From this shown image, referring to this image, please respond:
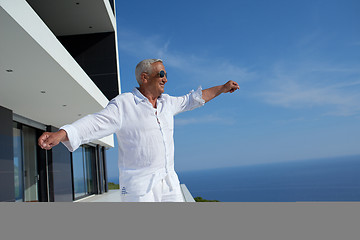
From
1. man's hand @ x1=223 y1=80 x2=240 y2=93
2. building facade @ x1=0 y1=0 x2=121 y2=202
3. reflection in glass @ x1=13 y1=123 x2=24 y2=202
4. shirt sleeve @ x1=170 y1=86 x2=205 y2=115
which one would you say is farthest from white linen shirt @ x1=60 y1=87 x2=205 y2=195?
reflection in glass @ x1=13 y1=123 x2=24 y2=202

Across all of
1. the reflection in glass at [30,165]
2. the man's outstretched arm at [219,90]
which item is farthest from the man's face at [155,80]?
the reflection in glass at [30,165]

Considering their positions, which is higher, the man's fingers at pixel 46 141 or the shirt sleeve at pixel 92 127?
the shirt sleeve at pixel 92 127

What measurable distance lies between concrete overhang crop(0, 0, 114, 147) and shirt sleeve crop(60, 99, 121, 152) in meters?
2.26

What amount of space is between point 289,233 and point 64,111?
8.58m

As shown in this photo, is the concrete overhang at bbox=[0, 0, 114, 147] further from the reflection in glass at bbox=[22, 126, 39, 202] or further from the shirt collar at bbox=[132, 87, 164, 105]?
the shirt collar at bbox=[132, 87, 164, 105]

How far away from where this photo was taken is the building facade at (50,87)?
433 cm

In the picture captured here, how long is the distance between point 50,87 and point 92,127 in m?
5.09

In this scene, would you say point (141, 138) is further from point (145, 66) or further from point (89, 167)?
point (89, 167)

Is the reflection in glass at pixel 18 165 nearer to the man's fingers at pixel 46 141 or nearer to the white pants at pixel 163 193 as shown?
the white pants at pixel 163 193

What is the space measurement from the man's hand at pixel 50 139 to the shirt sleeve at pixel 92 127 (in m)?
0.02

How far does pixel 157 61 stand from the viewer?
1896mm

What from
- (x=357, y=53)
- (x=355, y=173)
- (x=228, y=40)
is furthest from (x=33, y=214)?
(x=355, y=173)

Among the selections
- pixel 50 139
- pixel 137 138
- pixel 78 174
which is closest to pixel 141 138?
pixel 137 138

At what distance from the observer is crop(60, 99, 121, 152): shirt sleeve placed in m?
1.45
